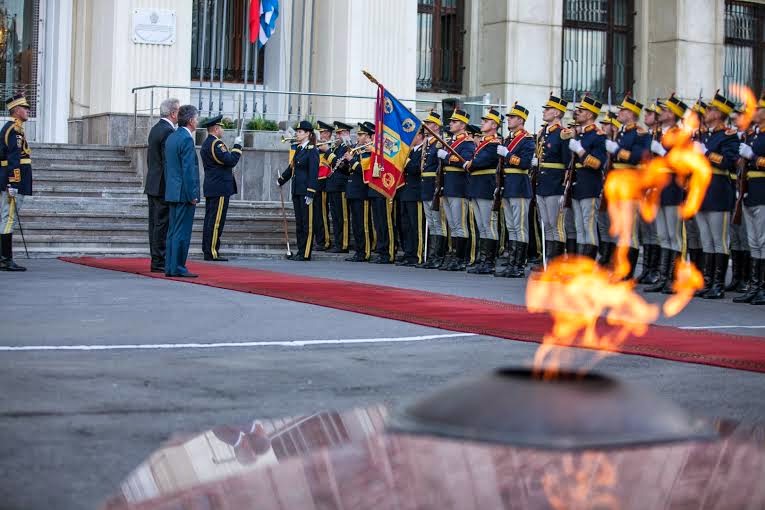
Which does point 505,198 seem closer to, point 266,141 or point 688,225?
point 688,225

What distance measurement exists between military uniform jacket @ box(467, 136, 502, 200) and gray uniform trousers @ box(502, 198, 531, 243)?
0.46m

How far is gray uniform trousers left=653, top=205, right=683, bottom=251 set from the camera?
14453mm

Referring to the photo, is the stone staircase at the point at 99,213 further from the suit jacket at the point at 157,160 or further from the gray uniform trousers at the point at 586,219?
the gray uniform trousers at the point at 586,219

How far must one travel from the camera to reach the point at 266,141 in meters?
22.4

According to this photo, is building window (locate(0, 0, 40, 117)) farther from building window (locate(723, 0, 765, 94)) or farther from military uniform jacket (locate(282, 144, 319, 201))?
building window (locate(723, 0, 765, 94))

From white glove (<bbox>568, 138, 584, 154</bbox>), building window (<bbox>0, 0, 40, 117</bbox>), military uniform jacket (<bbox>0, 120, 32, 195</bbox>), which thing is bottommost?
military uniform jacket (<bbox>0, 120, 32, 195</bbox>)

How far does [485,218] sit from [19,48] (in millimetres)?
11663

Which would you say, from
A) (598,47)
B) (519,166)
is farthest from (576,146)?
(598,47)

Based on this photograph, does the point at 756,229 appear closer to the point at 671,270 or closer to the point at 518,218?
the point at 671,270

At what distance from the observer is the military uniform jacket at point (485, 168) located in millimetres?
16891

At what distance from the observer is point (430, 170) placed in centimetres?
1819

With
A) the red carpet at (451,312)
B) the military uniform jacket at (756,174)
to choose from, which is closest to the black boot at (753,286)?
the military uniform jacket at (756,174)

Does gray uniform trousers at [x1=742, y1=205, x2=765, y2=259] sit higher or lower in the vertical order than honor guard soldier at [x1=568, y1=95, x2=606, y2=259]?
lower

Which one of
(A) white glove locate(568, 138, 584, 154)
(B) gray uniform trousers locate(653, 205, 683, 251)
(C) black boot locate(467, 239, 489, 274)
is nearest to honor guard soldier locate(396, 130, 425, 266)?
(C) black boot locate(467, 239, 489, 274)
